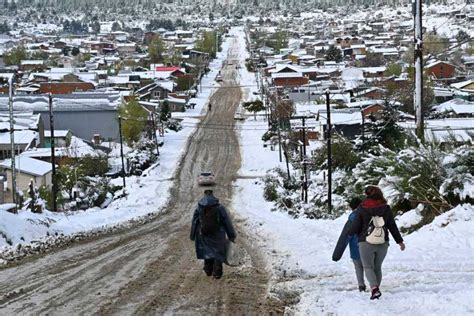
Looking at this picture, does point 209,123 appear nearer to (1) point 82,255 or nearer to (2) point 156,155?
(2) point 156,155

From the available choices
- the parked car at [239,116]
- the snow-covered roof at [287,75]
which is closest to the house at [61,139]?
the parked car at [239,116]

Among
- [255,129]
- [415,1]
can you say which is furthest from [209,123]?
[415,1]

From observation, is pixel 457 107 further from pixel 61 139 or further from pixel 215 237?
pixel 215 237

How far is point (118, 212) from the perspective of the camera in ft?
66.9

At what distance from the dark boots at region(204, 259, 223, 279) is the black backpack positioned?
1.24 ft

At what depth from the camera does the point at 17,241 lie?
38.7 ft

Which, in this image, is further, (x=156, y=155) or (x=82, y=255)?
(x=156, y=155)

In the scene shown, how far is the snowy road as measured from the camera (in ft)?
23.0

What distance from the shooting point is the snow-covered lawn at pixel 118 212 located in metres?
12.3

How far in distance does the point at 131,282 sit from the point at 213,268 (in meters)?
0.97

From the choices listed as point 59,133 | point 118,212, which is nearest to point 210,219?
point 118,212

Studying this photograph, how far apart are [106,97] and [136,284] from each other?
57016 mm

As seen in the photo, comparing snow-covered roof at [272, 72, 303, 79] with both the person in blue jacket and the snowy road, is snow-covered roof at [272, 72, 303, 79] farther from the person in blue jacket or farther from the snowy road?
the person in blue jacket

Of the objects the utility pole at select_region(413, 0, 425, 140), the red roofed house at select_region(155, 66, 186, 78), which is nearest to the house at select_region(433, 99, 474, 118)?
the utility pole at select_region(413, 0, 425, 140)
